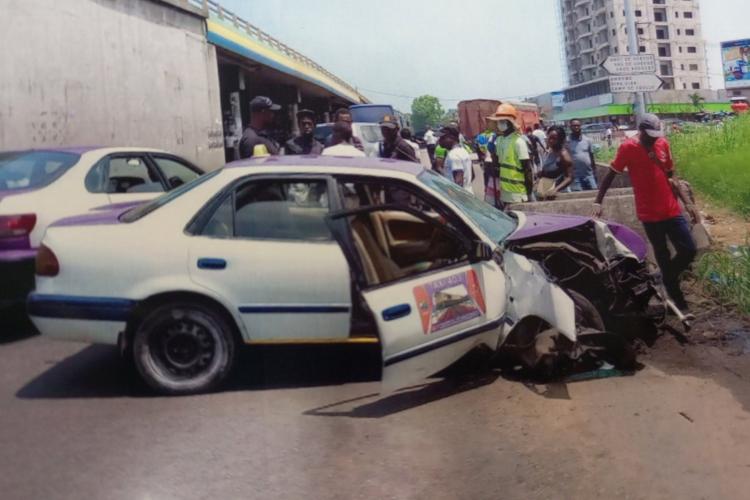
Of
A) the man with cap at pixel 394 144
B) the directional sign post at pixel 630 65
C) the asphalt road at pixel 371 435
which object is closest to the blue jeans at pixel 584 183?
the directional sign post at pixel 630 65

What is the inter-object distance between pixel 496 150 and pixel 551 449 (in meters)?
5.13

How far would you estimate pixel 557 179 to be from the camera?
9.89 m

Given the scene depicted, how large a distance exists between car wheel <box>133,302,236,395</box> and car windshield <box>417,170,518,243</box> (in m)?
1.64

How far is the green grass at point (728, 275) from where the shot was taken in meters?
6.22

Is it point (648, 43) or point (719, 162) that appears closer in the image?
point (719, 162)

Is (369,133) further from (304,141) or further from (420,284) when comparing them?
(420,284)

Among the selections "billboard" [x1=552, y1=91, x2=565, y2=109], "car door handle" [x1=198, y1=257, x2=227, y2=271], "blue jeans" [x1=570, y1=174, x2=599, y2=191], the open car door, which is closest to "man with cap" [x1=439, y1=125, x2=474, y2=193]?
"blue jeans" [x1=570, y1=174, x2=599, y2=191]

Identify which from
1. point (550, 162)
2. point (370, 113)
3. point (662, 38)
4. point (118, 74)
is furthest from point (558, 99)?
point (550, 162)

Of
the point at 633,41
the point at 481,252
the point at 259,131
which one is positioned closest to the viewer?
the point at 481,252

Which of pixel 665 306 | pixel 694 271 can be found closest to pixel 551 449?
pixel 665 306

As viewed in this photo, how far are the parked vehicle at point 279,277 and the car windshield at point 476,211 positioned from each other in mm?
43

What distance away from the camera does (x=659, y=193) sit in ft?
20.1

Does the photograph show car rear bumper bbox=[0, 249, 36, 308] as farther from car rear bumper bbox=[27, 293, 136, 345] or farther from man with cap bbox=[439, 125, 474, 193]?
man with cap bbox=[439, 125, 474, 193]

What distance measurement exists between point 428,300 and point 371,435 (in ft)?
2.69
